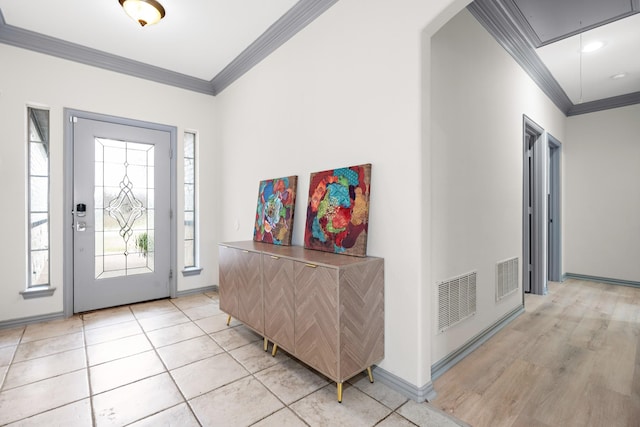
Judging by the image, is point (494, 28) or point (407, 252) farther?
point (494, 28)

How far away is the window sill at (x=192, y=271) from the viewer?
13.1 ft

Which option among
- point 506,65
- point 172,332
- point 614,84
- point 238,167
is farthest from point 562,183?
point 172,332

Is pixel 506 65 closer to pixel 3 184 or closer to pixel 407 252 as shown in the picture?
pixel 407 252

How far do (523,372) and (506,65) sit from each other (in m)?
2.81

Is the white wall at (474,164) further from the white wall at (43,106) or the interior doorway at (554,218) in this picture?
the white wall at (43,106)

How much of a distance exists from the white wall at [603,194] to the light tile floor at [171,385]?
4929 mm

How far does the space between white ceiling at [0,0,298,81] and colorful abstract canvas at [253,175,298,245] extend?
1541 millimetres

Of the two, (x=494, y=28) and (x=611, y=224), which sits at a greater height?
(x=494, y=28)

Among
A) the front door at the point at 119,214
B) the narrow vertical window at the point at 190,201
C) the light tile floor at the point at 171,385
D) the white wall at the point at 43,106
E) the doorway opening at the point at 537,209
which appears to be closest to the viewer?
the light tile floor at the point at 171,385

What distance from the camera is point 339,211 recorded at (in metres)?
2.27

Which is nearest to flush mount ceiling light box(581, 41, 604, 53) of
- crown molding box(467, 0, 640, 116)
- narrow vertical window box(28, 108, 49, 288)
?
crown molding box(467, 0, 640, 116)

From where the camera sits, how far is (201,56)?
11.5 ft

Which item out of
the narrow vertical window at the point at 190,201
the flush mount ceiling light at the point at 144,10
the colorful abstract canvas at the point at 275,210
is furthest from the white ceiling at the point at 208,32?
the colorful abstract canvas at the point at 275,210

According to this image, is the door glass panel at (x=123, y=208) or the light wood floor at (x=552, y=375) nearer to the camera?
the light wood floor at (x=552, y=375)
